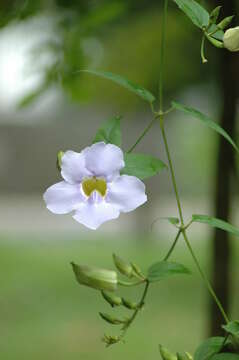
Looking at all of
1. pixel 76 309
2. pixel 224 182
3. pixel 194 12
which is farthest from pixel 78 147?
pixel 194 12

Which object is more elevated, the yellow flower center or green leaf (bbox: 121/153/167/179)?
green leaf (bbox: 121/153/167/179)

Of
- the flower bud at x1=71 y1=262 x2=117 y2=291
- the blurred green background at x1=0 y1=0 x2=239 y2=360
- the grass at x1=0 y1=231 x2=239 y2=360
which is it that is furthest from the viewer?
the grass at x1=0 y1=231 x2=239 y2=360

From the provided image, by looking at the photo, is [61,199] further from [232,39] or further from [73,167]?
[232,39]

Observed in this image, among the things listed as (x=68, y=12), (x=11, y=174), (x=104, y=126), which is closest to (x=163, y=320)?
(x=68, y=12)

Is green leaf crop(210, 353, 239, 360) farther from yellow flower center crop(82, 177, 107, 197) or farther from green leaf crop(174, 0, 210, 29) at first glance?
green leaf crop(174, 0, 210, 29)

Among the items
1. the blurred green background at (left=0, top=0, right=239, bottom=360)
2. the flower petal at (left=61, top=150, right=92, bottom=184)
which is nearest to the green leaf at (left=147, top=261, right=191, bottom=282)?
the flower petal at (left=61, top=150, right=92, bottom=184)

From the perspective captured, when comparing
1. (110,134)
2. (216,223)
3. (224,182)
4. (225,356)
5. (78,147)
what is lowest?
(225,356)

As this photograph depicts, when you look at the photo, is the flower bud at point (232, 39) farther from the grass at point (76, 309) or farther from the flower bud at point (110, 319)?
the grass at point (76, 309)
